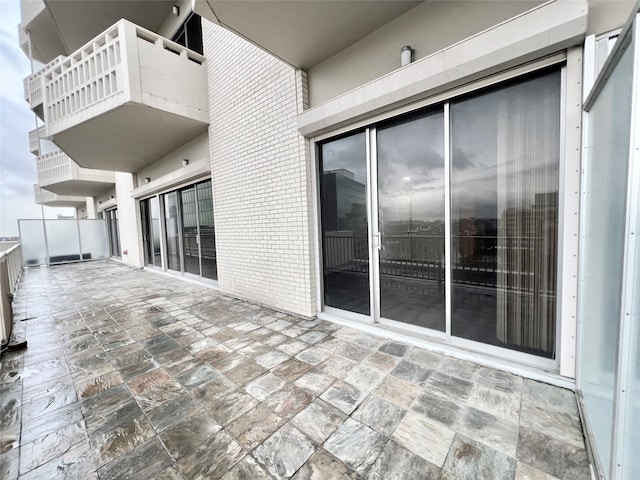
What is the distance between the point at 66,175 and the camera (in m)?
9.42

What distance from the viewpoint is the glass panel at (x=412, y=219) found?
2.44 metres

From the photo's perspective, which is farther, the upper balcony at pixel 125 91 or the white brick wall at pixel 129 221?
the white brick wall at pixel 129 221

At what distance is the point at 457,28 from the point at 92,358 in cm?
459

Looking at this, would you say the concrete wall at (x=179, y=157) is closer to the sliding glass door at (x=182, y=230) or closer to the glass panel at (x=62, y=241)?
the sliding glass door at (x=182, y=230)

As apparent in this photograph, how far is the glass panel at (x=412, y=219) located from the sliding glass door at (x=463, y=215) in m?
0.01

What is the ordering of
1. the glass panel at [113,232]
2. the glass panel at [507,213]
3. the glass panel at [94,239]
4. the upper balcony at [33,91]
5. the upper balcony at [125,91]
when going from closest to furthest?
the glass panel at [507,213]
the upper balcony at [125,91]
the upper balcony at [33,91]
the glass panel at [94,239]
the glass panel at [113,232]

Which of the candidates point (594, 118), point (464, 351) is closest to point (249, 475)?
point (464, 351)

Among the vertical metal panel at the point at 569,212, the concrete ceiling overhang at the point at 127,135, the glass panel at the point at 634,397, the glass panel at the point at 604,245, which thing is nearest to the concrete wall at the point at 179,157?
the concrete ceiling overhang at the point at 127,135

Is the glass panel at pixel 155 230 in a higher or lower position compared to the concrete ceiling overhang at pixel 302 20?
lower

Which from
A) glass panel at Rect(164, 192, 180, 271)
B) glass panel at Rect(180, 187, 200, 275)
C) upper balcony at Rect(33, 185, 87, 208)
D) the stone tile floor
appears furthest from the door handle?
upper balcony at Rect(33, 185, 87, 208)

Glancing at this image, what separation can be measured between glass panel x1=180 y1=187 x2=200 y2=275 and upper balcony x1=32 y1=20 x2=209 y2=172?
1341 millimetres

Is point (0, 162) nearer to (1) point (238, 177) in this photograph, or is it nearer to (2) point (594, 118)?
(1) point (238, 177)

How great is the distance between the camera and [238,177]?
4.18 m

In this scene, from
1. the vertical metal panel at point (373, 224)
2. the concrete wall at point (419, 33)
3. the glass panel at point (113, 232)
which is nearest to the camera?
the concrete wall at point (419, 33)
